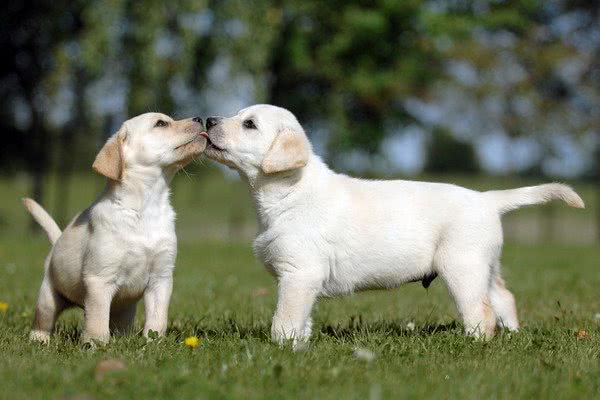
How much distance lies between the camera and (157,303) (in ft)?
16.6

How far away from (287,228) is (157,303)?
95cm

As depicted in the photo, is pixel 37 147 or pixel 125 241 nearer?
pixel 125 241

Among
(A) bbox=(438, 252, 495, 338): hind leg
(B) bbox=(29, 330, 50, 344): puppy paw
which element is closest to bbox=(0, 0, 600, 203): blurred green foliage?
(B) bbox=(29, 330, 50, 344): puppy paw

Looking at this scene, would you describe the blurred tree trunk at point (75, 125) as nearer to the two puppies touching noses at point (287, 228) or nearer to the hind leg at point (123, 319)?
the hind leg at point (123, 319)

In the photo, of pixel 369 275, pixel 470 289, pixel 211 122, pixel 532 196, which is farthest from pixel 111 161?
pixel 532 196

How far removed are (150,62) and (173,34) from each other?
1.53 m

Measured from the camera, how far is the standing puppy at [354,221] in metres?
4.84

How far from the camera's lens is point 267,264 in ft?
16.2

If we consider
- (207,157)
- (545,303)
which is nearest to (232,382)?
(207,157)

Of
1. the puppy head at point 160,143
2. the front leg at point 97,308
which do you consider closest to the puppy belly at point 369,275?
the puppy head at point 160,143

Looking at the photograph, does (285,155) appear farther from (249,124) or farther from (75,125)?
(75,125)

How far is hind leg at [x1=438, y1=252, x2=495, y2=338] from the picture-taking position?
4824 mm

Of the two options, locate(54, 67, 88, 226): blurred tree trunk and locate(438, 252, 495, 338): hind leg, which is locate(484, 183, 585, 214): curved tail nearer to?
locate(438, 252, 495, 338): hind leg

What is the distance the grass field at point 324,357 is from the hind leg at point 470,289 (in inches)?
4.8
